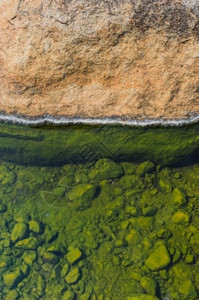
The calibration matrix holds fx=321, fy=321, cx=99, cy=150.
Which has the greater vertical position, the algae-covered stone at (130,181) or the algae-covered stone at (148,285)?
the algae-covered stone at (130,181)

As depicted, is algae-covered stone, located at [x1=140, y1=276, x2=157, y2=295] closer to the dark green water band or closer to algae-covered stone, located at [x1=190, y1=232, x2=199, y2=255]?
algae-covered stone, located at [x1=190, y1=232, x2=199, y2=255]

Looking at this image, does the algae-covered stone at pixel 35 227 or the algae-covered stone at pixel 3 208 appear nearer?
the algae-covered stone at pixel 35 227

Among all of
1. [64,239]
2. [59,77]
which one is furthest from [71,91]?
[64,239]

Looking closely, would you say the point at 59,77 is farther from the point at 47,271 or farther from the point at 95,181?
the point at 47,271

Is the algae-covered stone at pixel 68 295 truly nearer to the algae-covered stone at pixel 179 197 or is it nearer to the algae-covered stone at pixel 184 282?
the algae-covered stone at pixel 184 282

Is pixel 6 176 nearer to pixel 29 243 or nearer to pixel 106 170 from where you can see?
pixel 29 243

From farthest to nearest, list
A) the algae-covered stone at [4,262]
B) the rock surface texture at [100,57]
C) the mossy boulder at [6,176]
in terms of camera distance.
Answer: the mossy boulder at [6,176] → the algae-covered stone at [4,262] → the rock surface texture at [100,57]

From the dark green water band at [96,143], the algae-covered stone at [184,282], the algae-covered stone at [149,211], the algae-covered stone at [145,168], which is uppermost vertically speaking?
the dark green water band at [96,143]

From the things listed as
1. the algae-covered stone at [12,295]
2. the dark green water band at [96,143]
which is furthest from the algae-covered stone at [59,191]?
the algae-covered stone at [12,295]
